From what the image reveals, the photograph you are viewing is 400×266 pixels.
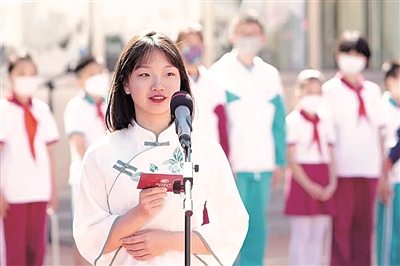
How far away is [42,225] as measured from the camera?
7.75 meters

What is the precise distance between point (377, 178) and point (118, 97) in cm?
463

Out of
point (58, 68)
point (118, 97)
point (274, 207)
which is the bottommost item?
point (274, 207)

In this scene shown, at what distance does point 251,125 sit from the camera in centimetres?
772

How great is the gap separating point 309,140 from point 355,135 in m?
0.37

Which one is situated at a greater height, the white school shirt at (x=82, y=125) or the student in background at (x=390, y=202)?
the white school shirt at (x=82, y=125)

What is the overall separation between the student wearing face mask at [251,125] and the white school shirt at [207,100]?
0.34m

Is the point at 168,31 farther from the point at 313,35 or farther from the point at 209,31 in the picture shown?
the point at 313,35

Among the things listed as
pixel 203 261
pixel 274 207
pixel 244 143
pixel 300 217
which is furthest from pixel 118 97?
pixel 274 207

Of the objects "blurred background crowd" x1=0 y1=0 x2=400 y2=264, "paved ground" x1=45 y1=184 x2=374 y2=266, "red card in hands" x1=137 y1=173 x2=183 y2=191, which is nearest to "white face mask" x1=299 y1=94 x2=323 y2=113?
"paved ground" x1=45 y1=184 x2=374 y2=266

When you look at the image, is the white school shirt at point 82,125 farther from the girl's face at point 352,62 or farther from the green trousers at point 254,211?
the girl's face at point 352,62

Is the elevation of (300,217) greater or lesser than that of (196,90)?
lesser

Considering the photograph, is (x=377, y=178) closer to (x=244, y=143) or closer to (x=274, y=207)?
(x=244, y=143)

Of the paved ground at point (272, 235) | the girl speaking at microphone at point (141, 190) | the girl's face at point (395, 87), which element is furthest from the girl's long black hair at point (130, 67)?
the paved ground at point (272, 235)

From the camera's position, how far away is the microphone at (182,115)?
3355 mm
